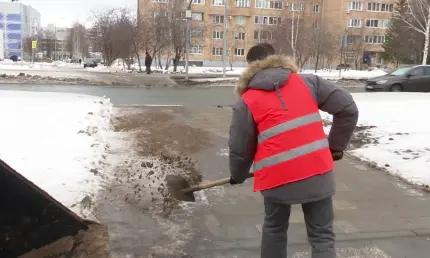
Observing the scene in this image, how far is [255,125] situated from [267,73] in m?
0.32

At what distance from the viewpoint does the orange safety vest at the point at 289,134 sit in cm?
260

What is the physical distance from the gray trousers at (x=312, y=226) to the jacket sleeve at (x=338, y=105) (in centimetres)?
49

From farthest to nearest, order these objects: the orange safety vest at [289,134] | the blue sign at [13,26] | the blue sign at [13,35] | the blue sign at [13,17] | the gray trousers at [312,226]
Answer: the blue sign at [13,35]
the blue sign at [13,26]
the blue sign at [13,17]
the gray trousers at [312,226]
the orange safety vest at [289,134]

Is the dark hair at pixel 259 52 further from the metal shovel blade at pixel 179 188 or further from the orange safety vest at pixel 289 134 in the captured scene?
the metal shovel blade at pixel 179 188

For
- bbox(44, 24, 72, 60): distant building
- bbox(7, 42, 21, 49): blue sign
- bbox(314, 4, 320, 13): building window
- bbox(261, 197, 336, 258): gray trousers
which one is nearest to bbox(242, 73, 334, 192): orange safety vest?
bbox(261, 197, 336, 258): gray trousers

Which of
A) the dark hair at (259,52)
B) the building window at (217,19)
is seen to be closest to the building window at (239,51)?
the building window at (217,19)

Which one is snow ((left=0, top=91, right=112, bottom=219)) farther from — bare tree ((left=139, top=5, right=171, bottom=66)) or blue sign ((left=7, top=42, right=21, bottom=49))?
blue sign ((left=7, top=42, right=21, bottom=49))

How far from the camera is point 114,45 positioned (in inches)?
1630

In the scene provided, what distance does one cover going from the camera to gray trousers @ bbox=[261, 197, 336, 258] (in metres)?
2.73

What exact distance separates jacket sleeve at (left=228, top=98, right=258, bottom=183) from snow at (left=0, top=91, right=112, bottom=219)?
2017 mm

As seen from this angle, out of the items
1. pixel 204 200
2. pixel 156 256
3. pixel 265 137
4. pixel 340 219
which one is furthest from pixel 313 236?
pixel 204 200

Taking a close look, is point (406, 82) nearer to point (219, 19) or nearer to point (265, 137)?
point (265, 137)

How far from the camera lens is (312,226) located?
9.11ft

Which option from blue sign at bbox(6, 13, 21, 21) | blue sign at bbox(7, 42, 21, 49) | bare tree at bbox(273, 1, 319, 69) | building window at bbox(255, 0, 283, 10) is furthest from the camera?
blue sign at bbox(7, 42, 21, 49)
